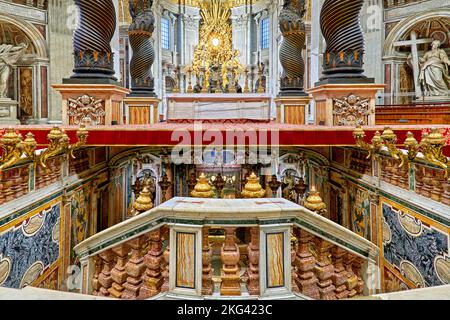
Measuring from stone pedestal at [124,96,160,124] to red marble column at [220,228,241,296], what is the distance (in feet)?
28.2

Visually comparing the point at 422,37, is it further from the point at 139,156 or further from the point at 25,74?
the point at 25,74

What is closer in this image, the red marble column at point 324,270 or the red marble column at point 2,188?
the red marble column at point 324,270

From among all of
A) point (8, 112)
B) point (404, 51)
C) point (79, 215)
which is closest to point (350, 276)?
point (79, 215)

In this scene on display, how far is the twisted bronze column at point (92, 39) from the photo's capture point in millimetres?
6516

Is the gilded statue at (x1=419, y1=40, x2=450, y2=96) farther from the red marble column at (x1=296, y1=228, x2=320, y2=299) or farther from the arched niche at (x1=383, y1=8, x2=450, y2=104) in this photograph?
the red marble column at (x1=296, y1=228, x2=320, y2=299)

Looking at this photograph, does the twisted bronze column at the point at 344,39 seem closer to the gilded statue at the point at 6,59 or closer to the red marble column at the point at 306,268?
the red marble column at the point at 306,268

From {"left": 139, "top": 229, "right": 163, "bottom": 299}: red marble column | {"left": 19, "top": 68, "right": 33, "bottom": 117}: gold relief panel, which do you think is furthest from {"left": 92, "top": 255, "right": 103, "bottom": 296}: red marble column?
{"left": 19, "top": 68, "right": 33, "bottom": 117}: gold relief panel

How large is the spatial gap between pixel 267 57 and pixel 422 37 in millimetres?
12283

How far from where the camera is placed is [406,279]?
3773 mm

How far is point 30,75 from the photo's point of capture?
14.5 meters

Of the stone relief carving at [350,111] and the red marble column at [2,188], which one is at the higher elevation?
the stone relief carving at [350,111]

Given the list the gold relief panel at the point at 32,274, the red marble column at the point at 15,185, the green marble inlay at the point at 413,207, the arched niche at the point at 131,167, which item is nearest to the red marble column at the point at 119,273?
the red marble column at the point at 15,185

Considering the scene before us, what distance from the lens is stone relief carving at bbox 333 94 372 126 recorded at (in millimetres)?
6375

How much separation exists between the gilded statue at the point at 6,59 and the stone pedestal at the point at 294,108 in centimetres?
1084
